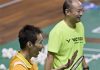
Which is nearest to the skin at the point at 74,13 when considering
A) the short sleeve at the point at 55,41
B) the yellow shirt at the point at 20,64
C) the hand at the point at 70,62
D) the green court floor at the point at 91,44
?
the short sleeve at the point at 55,41

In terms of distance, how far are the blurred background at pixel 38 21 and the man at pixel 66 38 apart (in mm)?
4085

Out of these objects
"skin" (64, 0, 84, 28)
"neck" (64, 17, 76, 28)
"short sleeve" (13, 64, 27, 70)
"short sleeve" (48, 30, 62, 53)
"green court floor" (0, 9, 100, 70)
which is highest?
"skin" (64, 0, 84, 28)

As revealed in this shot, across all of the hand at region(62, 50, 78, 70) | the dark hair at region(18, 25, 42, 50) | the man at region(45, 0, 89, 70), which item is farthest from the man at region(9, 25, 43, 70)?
the man at region(45, 0, 89, 70)

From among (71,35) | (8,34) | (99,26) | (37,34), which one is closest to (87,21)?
(99,26)

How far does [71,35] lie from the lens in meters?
5.64

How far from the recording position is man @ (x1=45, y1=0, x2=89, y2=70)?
5.54 metres

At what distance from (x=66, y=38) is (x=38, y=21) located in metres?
7.59

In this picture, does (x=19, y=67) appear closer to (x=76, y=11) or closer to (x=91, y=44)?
(x=76, y=11)

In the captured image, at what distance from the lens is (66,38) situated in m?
5.60

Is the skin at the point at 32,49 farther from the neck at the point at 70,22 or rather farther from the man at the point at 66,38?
the neck at the point at 70,22

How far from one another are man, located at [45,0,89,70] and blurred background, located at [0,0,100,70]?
4.09 meters

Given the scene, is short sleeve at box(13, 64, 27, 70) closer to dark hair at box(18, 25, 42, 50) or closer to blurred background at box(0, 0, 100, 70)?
dark hair at box(18, 25, 42, 50)

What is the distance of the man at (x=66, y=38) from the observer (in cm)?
554

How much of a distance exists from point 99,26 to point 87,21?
635 millimetres
